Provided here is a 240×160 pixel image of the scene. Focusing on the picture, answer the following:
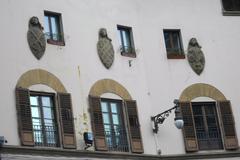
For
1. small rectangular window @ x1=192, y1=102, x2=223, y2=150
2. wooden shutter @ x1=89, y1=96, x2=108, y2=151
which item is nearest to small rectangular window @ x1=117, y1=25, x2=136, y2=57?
wooden shutter @ x1=89, y1=96, x2=108, y2=151

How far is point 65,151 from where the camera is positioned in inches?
947

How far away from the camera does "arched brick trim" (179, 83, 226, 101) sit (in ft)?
92.4

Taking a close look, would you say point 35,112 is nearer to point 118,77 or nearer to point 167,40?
point 118,77

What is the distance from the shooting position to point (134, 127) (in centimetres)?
2650

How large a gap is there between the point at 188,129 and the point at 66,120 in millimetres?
5116

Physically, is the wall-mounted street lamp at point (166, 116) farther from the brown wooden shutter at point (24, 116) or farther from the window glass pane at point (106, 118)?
the brown wooden shutter at point (24, 116)

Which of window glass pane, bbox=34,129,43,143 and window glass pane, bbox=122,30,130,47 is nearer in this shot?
window glass pane, bbox=34,129,43,143

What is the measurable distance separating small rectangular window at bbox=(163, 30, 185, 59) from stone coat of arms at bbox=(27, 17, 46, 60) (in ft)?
18.2

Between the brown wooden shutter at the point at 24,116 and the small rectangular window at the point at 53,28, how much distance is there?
7.97ft

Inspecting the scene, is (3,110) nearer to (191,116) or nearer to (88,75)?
(88,75)

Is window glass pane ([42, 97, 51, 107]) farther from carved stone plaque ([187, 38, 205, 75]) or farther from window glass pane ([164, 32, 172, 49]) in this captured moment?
carved stone plaque ([187, 38, 205, 75])

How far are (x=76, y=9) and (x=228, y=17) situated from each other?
6.77 metres

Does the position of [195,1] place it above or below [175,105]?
above

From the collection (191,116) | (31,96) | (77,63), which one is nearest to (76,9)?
(77,63)
